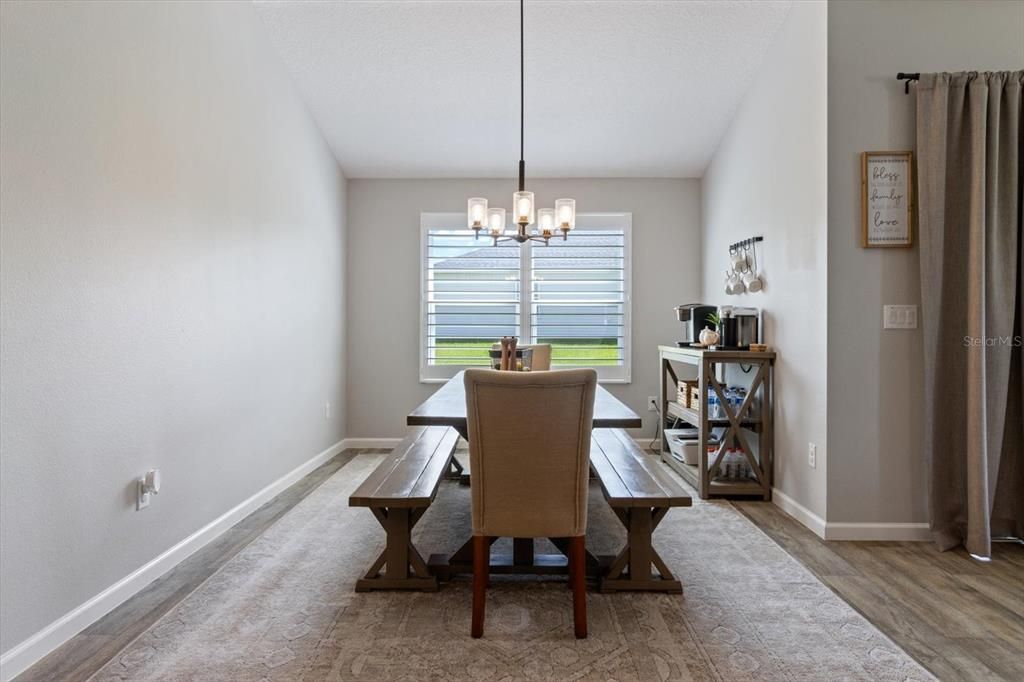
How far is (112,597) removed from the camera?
213cm

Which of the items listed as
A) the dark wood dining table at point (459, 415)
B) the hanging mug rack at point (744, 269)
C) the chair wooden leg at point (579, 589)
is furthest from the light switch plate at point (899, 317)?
the chair wooden leg at point (579, 589)

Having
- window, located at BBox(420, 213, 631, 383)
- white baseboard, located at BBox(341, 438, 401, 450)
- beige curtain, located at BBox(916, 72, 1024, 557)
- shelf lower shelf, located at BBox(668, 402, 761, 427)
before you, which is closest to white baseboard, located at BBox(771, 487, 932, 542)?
beige curtain, located at BBox(916, 72, 1024, 557)

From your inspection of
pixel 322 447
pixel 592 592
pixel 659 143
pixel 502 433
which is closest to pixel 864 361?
pixel 592 592

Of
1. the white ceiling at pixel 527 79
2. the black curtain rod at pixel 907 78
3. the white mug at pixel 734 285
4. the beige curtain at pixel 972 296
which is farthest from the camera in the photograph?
the white mug at pixel 734 285

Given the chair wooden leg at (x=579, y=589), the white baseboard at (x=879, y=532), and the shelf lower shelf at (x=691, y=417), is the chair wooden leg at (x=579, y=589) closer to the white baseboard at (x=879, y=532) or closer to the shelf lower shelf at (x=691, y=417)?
the white baseboard at (x=879, y=532)

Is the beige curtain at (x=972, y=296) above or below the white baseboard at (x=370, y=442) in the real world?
above

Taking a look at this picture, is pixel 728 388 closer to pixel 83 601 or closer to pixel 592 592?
pixel 592 592

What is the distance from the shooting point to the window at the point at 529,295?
5055 mm

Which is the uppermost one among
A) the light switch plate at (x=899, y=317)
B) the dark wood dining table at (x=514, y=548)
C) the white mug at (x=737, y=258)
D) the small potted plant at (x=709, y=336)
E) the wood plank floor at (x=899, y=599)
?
the white mug at (x=737, y=258)

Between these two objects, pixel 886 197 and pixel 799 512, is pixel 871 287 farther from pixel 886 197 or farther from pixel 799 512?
pixel 799 512

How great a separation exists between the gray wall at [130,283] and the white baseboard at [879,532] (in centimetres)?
314

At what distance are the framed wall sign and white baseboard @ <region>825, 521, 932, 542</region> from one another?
54.8 inches

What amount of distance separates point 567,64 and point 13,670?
398cm

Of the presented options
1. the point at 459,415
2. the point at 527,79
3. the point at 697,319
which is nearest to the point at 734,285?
the point at 697,319
